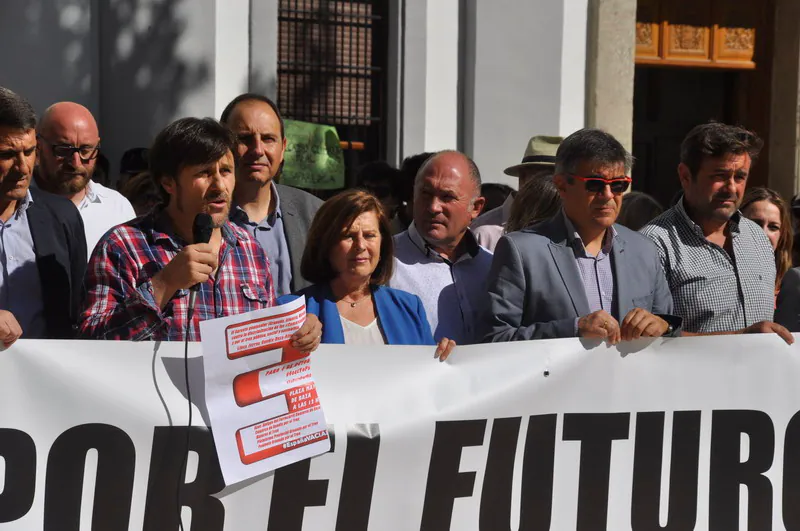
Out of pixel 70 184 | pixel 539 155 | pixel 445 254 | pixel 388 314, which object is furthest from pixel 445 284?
pixel 539 155

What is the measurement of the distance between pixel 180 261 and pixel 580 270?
1.52 meters

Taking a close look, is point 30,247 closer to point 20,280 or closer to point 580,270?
point 20,280

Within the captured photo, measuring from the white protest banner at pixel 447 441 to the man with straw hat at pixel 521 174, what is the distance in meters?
1.76

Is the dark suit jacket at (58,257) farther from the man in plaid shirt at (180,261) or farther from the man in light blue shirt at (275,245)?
the man in light blue shirt at (275,245)

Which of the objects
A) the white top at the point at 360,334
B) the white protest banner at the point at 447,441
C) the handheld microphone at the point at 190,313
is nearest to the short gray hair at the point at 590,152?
the white protest banner at the point at 447,441

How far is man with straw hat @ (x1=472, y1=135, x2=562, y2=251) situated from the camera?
617cm

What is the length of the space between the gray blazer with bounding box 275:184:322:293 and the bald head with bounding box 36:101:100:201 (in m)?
0.88

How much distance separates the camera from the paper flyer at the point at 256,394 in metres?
3.78

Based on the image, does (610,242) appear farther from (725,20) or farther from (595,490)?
(725,20)

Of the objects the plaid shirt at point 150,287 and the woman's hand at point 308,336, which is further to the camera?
the woman's hand at point 308,336

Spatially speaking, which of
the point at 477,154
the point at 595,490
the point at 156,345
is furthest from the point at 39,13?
the point at 595,490

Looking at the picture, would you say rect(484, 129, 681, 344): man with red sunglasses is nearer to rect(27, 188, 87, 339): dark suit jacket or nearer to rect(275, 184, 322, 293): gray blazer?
rect(275, 184, 322, 293): gray blazer

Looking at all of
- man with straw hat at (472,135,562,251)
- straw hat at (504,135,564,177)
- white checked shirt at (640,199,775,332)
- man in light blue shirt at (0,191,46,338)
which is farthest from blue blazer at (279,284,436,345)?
straw hat at (504,135,564,177)

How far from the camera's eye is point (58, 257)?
4.26m
